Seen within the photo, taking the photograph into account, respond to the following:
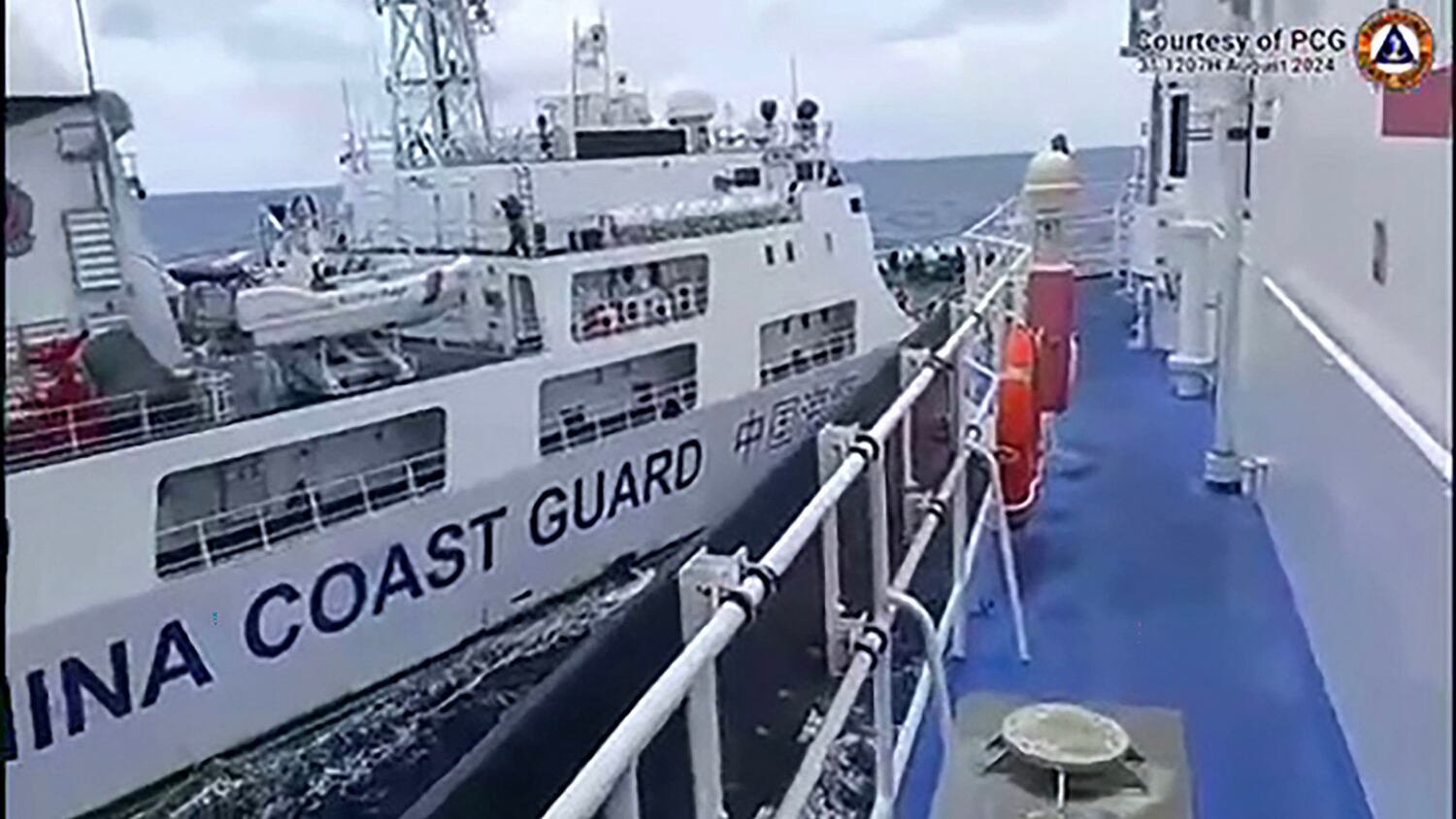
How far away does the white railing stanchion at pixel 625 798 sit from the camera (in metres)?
0.59

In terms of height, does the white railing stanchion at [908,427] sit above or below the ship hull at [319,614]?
above

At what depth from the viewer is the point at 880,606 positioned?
49.5 inches

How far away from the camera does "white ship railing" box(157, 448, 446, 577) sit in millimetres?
4480

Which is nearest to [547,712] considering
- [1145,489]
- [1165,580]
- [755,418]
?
[1165,580]

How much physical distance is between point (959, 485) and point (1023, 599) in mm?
582

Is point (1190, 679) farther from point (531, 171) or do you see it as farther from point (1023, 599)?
point (531, 171)

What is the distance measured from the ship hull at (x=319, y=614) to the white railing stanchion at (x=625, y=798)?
249 centimetres

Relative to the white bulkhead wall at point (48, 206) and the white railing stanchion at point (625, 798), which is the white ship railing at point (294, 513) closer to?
the white bulkhead wall at point (48, 206)

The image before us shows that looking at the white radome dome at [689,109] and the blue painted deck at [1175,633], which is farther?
the white radome dome at [689,109]

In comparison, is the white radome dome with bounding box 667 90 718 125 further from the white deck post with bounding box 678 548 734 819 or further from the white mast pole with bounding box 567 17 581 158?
the white deck post with bounding box 678 548 734 819

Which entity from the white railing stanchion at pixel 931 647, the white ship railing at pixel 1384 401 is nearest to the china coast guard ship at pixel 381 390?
the white railing stanchion at pixel 931 647

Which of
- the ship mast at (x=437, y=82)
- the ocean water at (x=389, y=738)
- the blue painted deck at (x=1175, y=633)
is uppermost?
the ship mast at (x=437, y=82)

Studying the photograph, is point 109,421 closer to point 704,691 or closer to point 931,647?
point 931,647

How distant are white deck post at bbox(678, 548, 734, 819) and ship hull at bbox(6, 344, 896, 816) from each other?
2313 millimetres
